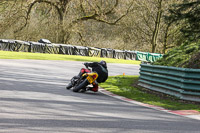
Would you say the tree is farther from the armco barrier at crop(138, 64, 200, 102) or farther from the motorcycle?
the motorcycle

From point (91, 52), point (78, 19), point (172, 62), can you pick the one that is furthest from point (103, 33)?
point (172, 62)

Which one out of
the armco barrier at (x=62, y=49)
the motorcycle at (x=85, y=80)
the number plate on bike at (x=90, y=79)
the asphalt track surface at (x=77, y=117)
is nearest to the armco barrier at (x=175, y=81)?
the asphalt track surface at (x=77, y=117)

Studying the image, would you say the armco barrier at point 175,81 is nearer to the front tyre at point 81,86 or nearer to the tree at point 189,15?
the front tyre at point 81,86

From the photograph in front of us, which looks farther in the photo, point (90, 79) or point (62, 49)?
point (62, 49)

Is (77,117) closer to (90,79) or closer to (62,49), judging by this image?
(90,79)

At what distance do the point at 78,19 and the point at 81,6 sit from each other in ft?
8.48

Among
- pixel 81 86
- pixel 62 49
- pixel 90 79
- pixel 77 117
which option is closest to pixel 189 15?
pixel 90 79

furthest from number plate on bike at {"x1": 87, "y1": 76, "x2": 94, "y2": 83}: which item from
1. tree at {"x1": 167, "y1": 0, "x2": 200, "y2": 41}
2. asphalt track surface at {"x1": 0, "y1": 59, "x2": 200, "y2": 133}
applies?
tree at {"x1": 167, "y1": 0, "x2": 200, "y2": 41}

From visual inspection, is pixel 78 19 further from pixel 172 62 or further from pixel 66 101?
pixel 66 101

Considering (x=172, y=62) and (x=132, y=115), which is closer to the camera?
(x=132, y=115)

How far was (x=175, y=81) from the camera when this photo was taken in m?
11.6

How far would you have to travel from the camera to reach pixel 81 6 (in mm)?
43719

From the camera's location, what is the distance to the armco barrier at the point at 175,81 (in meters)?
10.8

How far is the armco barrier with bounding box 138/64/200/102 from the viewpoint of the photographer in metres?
10.8
